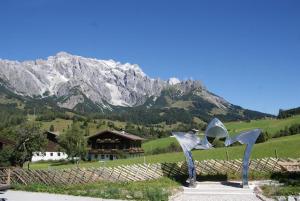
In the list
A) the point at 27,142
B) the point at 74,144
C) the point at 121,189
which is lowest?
the point at 121,189

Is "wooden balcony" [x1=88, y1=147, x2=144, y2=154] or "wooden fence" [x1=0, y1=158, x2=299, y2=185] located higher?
"wooden balcony" [x1=88, y1=147, x2=144, y2=154]

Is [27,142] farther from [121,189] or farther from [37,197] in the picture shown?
[121,189]

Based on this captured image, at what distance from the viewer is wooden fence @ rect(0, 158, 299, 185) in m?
33.8

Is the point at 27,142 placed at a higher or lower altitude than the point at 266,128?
lower

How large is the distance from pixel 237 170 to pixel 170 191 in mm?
10402

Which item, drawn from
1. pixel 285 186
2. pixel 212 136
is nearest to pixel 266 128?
pixel 212 136

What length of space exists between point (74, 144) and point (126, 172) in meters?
69.0

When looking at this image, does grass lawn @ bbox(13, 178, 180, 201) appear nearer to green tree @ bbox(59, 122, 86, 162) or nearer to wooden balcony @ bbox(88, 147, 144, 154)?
green tree @ bbox(59, 122, 86, 162)

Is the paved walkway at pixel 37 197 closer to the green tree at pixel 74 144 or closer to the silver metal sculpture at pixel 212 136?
the silver metal sculpture at pixel 212 136

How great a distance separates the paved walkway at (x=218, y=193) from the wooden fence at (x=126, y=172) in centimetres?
435

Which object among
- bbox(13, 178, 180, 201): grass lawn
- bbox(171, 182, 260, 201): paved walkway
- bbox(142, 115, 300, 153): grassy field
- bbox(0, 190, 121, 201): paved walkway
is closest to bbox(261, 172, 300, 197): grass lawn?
bbox(171, 182, 260, 201): paved walkway

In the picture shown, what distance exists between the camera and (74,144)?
A: 339ft

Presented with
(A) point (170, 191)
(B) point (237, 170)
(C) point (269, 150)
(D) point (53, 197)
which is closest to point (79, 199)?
(D) point (53, 197)

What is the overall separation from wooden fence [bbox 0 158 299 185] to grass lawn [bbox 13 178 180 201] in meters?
0.80
